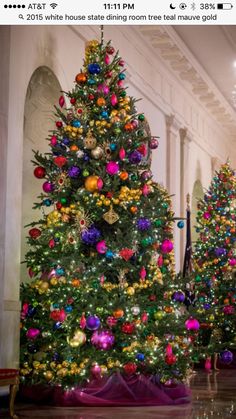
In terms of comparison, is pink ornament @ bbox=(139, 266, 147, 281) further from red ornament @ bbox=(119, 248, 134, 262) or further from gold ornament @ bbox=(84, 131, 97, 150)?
gold ornament @ bbox=(84, 131, 97, 150)

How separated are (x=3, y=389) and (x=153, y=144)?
11.5 ft

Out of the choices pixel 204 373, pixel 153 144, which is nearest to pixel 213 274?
pixel 204 373

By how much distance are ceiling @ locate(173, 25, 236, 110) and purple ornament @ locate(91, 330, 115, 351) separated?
26.8 feet

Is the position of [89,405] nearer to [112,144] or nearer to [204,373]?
[112,144]

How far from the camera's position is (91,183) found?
8.48 m

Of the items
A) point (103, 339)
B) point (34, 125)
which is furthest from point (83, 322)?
point (34, 125)

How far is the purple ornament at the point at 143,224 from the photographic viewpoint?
338 inches

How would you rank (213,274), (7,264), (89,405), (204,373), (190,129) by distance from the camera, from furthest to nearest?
(190,129), (213,274), (204,373), (7,264), (89,405)

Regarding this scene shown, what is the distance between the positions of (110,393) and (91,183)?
7.86 ft

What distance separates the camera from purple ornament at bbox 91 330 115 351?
319 inches

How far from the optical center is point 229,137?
2255 centimetres

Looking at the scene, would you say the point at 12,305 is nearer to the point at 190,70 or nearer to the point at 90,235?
the point at 90,235

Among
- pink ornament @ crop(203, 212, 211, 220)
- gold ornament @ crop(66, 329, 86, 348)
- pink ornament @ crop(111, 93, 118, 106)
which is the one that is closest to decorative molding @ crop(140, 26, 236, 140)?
pink ornament @ crop(203, 212, 211, 220)
